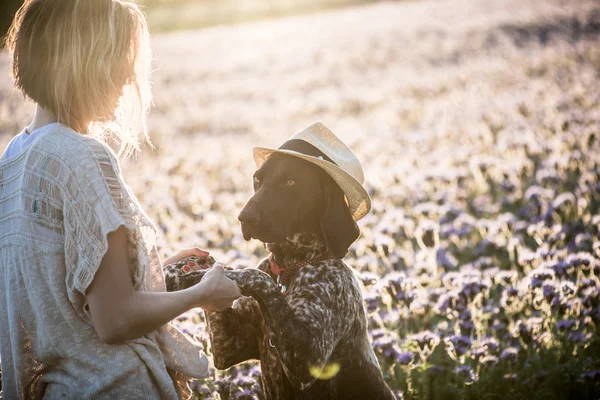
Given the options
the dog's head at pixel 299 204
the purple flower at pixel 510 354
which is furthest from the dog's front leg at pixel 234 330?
the purple flower at pixel 510 354

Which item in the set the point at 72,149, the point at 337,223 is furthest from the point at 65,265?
the point at 337,223

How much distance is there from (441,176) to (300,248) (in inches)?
261

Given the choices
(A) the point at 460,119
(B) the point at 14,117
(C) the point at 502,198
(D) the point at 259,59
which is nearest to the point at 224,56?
(D) the point at 259,59

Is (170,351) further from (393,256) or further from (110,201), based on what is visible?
(393,256)

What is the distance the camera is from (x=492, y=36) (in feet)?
94.5

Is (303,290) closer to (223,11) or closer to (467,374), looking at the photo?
(467,374)

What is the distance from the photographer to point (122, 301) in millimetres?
3332

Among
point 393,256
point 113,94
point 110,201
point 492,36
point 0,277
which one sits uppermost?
point 492,36

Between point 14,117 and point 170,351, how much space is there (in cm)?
1782

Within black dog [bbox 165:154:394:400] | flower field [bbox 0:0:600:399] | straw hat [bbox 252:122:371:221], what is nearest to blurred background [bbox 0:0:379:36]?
flower field [bbox 0:0:600:399]

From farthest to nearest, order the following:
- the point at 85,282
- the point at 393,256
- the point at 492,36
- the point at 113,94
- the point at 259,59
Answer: the point at 259,59 → the point at 492,36 → the point at 393,256 → the point at 113,94 → the point at 85,282

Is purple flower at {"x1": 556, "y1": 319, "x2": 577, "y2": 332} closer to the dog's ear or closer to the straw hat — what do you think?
the straw hat

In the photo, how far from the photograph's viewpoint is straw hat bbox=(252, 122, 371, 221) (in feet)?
14.1

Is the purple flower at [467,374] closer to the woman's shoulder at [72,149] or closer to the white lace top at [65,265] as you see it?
the white lace top at [65,265]
